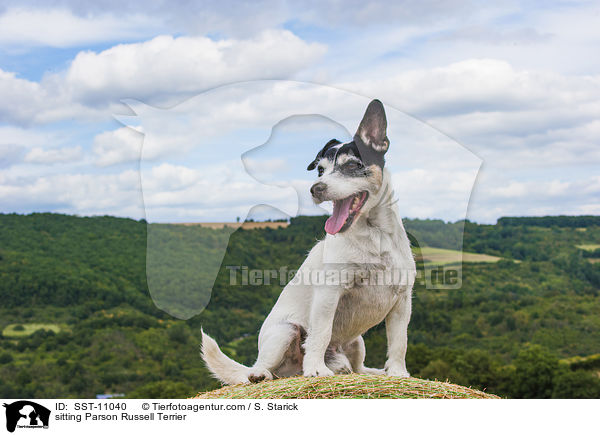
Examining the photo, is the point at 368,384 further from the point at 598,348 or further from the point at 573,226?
the point at 573,226

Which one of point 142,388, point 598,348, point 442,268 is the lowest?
point 142,388

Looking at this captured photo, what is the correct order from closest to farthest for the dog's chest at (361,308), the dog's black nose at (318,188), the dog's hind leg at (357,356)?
the dog's black nose at (318,188) < the dog's chest at (361,308) < the dog's hind leg at (357,356)

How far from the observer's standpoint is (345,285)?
17.3ft

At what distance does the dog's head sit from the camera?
16.0 feet

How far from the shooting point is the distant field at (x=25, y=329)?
1451 inches

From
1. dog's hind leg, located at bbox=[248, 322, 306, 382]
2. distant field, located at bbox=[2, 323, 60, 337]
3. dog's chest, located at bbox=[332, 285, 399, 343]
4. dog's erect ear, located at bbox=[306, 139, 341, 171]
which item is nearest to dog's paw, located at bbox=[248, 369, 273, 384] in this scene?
dog's hind leg, located at bbox=[248, 322, 306, 382]

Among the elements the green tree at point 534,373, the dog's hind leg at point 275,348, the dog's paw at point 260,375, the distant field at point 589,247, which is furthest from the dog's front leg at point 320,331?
the distant field at point 589,247

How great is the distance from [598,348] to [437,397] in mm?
30597

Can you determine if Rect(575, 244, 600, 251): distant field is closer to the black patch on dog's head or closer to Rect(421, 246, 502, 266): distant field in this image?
Rect(421, 246, 502, 266): distant field

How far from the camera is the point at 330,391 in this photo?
195 inches

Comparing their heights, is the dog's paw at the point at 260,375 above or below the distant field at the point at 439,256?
below
